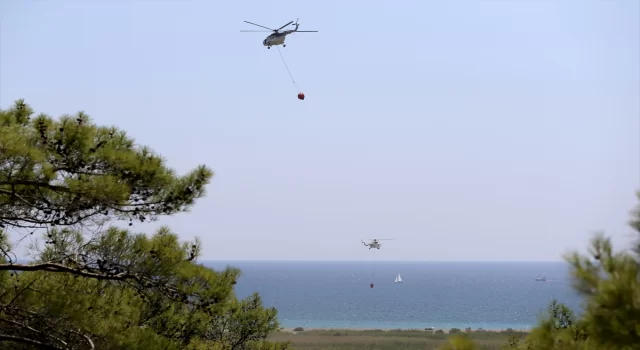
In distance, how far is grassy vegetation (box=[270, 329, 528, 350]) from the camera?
37.1 metres

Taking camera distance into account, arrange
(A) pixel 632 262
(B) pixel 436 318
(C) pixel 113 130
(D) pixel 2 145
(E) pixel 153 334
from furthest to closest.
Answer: (B) pixel 436 318
(E) pixel 153 334
(C) pixel 113 130
(D) pixel 2 145
(A) pixel 632 262

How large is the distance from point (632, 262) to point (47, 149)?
4.41 meters

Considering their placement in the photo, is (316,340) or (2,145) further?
(316,340)

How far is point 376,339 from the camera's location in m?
41.0

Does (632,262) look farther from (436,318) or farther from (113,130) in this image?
(436,318)

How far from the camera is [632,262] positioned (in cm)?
322

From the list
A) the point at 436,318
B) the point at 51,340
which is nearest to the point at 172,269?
the point at 51,340

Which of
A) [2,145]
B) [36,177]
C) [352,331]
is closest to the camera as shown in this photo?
[2,145]

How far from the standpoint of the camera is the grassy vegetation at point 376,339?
37094 mm

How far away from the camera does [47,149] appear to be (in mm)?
5191

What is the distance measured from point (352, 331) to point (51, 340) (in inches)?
1683

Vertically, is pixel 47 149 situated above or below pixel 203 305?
above

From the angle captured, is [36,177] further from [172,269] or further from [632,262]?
[632,262]

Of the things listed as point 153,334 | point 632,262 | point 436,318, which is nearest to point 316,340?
point 436,318
